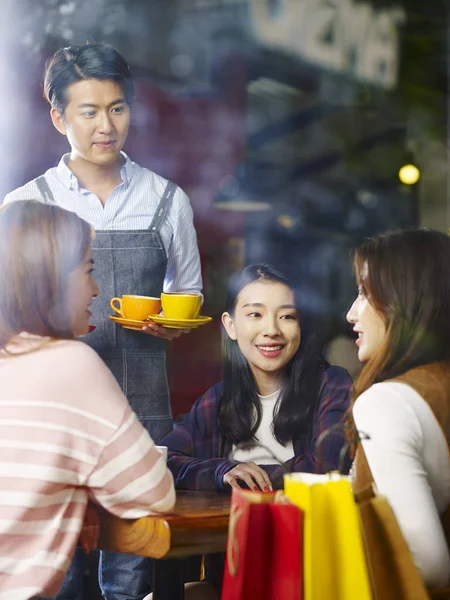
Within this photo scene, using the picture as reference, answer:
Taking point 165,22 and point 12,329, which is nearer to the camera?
point 12,329

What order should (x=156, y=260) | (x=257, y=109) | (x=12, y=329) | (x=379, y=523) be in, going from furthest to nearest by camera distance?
1. (x=257, y=109)
2. (x=156, y=260)
3. (x=12, y=329)
4. (x=379, y=523)

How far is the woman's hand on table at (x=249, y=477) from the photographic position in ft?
6.66

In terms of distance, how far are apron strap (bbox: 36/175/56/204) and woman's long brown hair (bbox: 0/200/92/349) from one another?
0.20 meters

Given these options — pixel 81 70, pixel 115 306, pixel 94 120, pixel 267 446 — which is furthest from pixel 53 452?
pixel 81 70

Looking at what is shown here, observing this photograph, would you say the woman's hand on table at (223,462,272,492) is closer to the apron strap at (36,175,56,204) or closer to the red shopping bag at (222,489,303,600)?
the red shopping bag at (222,489,303,600)

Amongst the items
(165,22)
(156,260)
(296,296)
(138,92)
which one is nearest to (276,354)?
(296,296)

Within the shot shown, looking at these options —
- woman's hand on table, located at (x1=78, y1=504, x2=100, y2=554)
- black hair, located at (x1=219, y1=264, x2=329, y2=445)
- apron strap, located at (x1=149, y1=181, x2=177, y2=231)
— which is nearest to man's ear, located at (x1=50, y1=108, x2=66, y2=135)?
apron strap, located at (x1=149, y1=181, x2=177, y2=231)

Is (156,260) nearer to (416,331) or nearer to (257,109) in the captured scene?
(257,109)

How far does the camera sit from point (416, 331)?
6.11 ft

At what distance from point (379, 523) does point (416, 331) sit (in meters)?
0.44

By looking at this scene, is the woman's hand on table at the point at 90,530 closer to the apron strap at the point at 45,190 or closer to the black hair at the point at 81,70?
the apron strap at the point at 45,190

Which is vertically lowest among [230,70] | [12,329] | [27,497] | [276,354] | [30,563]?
[30,563]

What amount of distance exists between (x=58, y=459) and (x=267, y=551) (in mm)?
449

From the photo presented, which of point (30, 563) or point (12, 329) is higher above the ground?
point (12, 329)
